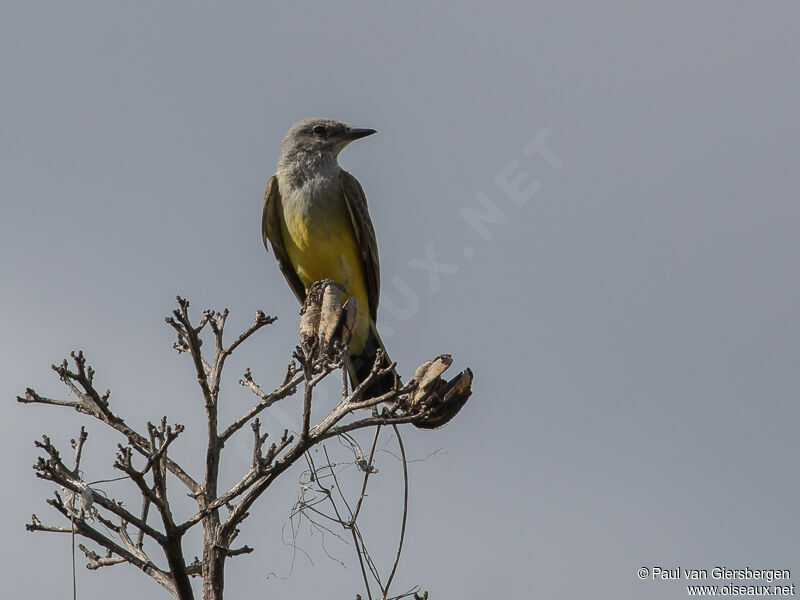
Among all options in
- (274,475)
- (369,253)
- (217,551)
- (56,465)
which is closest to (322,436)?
(274,475)

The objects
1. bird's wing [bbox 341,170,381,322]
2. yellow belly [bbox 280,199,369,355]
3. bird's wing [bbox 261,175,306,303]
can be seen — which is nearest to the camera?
yellow belly [bbox 280,199,369,355]

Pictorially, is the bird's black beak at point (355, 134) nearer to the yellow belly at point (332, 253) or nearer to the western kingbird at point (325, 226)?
the western kingbird at point (325, 226)

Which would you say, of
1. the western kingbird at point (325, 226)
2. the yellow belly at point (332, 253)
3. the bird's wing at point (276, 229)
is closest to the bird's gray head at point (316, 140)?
the western kingbird at point (325, 226)

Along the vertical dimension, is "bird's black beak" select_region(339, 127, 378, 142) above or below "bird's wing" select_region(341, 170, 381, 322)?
above

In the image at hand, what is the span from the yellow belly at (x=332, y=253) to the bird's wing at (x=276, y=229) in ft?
0.78

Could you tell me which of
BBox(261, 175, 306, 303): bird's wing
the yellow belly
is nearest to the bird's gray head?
BBox(261, 175, 306, 303): bird's wing

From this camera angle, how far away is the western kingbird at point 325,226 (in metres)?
9.05

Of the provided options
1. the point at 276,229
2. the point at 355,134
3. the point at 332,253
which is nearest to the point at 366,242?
the point at 332,253

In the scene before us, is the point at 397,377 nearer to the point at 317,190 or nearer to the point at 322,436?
the point at 322,436

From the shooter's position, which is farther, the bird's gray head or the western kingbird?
the bird's gray head

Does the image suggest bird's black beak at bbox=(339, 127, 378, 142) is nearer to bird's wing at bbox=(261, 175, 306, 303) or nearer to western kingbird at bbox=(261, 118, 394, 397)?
western kingbird at bbox=(261, 118, 394, 397)

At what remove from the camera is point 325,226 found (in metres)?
9.09

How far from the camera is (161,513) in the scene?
4.42 metres

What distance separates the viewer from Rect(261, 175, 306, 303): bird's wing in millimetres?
9484
